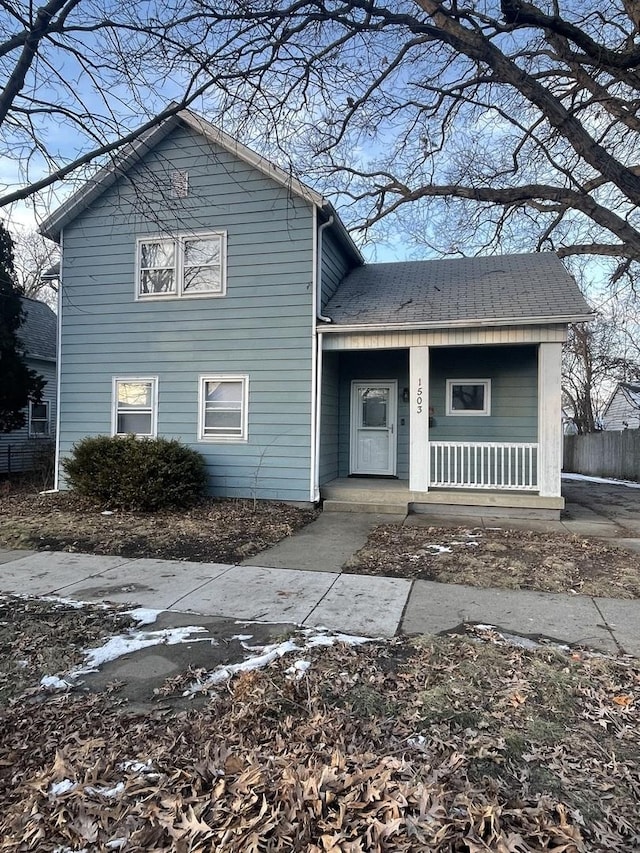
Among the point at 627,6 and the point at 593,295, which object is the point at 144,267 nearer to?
the point at 627,6

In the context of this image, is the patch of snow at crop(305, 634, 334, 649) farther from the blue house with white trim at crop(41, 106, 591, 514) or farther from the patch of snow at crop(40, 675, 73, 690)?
the blue house with white trim at crop(41, 106, 591, 514)

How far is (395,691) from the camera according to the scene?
2914 millimetres

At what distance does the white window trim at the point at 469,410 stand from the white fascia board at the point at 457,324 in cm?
189

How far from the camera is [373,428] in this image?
10.9 meters

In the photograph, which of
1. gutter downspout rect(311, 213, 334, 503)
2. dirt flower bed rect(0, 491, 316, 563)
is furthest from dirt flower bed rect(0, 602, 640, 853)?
gutter downspout rect(311, 213, 334, 503)

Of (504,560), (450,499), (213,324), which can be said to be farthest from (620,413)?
(504,560)

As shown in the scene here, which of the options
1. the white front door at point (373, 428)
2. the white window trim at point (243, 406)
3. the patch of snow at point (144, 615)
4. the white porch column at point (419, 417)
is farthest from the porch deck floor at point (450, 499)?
the patch of snow at point (144, 615)

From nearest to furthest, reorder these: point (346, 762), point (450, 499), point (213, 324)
→ point (346, 762) → point (450, 499) → point (213, 324)

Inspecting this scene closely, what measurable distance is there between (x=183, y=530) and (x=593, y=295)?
18.6 m

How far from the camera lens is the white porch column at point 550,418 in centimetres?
838

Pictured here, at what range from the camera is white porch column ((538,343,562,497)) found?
8.38m

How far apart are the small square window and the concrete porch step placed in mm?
2056

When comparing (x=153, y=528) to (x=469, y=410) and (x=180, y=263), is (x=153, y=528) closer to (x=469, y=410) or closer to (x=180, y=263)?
(x=180, y=263)

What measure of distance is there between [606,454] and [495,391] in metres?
11.3
